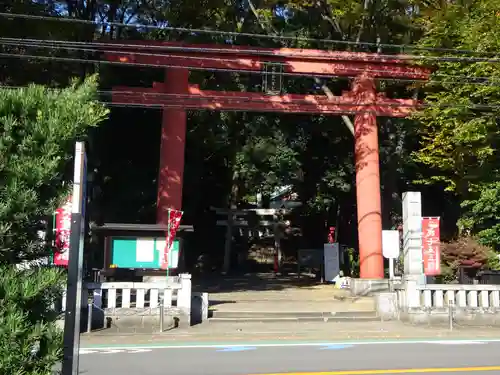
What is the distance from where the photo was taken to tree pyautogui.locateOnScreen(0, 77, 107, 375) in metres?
3.23

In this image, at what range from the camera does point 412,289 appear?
14.0 metres

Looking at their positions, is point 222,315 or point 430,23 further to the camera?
point 430,23

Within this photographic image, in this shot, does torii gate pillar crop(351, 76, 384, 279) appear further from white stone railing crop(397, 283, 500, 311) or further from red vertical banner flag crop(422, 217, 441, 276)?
white stone railing crop(397, 283, 500, 311)

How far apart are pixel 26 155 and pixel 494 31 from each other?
1673cm

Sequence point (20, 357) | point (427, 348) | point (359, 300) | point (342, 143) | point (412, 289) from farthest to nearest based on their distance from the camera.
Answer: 1. point (342, 143)
2. point (359, 300)
3. point (412, 289)
4. point (427, 348)
5. point (20, 357)

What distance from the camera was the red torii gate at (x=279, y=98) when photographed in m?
18.3

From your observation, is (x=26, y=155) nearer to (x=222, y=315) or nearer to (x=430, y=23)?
(x=222, y=315)

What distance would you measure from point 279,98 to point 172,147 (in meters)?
4.05

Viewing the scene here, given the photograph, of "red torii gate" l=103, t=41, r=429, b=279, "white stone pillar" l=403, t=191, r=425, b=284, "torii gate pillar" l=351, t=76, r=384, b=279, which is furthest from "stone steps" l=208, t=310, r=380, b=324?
"red torii gate" l=103, t=41, r=429, b=279

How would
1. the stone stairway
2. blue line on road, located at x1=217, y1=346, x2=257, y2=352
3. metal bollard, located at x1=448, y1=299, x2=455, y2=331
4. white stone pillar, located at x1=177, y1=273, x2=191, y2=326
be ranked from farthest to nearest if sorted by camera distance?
the stone stairway, metal bollard, located at x1=448, y1=299, x2=455, y2=331, white stone pillar, located at x1=177, y1=273, x2=191, y2=326, blue line on road, located at x1=217, y1=346, x2=257, y2=352

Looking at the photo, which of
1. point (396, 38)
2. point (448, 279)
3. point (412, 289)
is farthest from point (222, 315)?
point (396, 38)

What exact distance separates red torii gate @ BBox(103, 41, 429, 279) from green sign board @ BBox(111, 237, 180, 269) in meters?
2.89

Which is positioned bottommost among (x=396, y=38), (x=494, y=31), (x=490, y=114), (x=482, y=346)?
(x=482, y=346)

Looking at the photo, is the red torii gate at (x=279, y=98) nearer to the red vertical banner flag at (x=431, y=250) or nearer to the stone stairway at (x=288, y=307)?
the stone stairway at (x=288, y=307)
